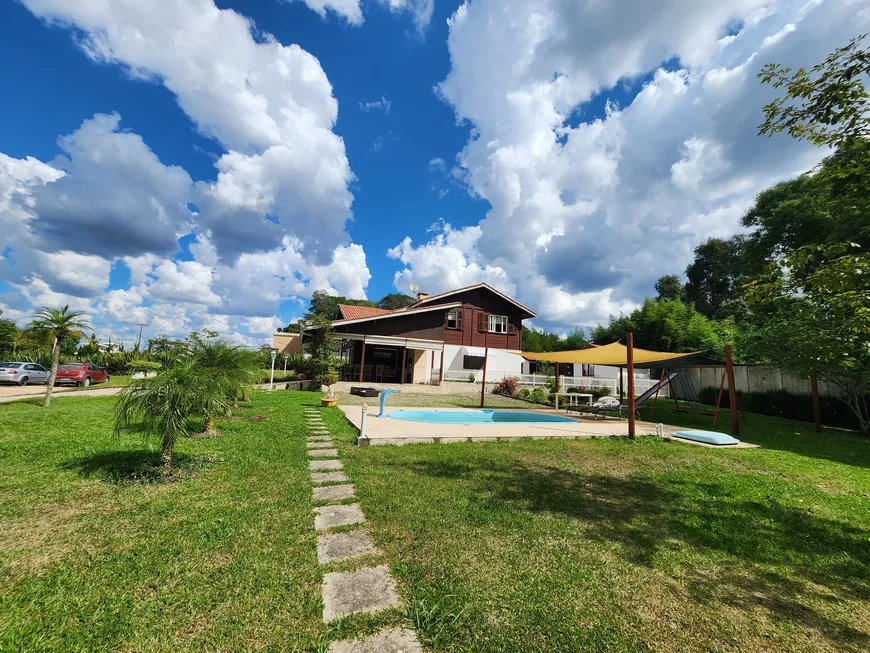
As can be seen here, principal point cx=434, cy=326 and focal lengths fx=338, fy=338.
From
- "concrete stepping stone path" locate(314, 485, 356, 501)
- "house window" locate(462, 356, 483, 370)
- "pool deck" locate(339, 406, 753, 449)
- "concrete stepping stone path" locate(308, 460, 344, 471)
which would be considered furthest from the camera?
"house window" locate(462, 356, 483, 370)

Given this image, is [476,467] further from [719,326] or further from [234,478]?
[719,326]

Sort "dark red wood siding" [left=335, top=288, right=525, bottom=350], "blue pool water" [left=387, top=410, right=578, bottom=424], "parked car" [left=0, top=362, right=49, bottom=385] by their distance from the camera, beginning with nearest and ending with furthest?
"blue pool water" [left=387, top=410, right=578, bottom=424]
"parked car" [left=0, top=362, right=49, bottom=385]
"dark red wood siding" [left=335, top=288, right=525, bottom=350]

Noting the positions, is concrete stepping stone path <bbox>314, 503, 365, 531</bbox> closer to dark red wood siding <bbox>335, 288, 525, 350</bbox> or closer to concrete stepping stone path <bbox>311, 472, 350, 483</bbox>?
concrete stepping stone path <bbox>311, 472, 350, 483</bbox>

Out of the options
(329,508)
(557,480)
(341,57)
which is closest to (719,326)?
(557,480)

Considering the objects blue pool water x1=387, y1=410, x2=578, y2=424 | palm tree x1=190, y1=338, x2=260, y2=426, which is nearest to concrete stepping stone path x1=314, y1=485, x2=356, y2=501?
palm tree x1=190, y1=338, x2=260, y2=426

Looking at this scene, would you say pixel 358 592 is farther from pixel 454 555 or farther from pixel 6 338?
pixel 6 338

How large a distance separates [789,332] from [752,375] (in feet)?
16.7

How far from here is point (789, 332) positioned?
10.8m

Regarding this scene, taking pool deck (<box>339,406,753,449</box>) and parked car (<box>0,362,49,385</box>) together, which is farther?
parked car (<box>0,362,49,385</box>)

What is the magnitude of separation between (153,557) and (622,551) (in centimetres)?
381

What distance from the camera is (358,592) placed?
2330mm

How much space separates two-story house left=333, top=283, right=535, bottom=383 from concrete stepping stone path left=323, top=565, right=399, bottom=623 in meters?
17.1

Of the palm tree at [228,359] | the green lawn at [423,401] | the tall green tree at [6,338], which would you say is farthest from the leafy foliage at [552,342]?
the tall green tree at [6,338]

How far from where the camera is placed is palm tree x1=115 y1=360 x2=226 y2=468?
4156 mm
